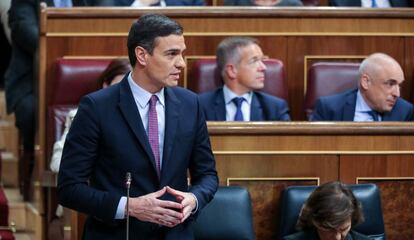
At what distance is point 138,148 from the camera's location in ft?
7.09

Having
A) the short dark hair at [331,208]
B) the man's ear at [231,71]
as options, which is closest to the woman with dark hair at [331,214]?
the short dark hair at [331,208]

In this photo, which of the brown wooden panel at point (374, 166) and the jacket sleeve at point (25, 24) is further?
the jacket sleeve at point (25, 24)

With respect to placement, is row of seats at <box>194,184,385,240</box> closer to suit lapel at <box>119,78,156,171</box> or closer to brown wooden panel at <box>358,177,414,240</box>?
brown wooden panel at <box>358,177,414,240</box>

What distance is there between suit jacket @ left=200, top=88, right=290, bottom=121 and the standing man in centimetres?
147

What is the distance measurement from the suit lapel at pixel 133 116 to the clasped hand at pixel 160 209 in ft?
0.28

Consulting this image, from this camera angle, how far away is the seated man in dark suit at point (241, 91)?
12.2 ft

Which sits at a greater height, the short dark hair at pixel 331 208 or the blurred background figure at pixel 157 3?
the blurred background figure at pixel 157 3

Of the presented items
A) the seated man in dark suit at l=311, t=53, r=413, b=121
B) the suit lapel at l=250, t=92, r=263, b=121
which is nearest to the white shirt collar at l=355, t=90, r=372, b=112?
the seated man in dark suit at l=311, t=53, r=413, b=121

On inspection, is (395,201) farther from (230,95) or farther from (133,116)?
(133,116)

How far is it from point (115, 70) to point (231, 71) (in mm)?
549

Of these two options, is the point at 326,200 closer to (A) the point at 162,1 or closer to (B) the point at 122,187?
(B) the point at 122,187

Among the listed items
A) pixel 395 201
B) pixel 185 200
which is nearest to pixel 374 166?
pixel 395 201

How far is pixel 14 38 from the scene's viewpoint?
160 inches

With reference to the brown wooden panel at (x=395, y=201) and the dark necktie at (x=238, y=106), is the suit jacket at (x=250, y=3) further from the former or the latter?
the brown wooden panel at (x=395, y=201)
